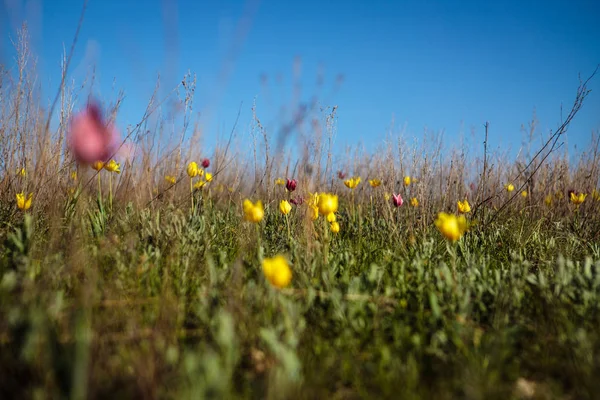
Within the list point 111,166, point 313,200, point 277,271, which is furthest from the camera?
point 111,166

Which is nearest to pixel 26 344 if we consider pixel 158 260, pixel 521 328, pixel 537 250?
pixel 158 260

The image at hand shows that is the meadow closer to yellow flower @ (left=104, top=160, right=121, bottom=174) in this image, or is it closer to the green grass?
the green grass

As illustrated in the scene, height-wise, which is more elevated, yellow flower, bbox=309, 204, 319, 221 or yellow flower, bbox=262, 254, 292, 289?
yellow flower, bbox=309, 204, 319, 221

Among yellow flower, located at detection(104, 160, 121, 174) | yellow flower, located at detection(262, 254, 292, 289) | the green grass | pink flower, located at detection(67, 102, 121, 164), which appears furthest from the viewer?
yellow flower, located at detection(104, 160, 121, 174)

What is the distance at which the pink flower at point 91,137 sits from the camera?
222 cm

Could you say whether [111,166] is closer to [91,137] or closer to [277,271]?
[91,137]

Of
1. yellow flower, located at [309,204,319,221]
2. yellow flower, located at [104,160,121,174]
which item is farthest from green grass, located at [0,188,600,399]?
yellow flower, located at [104,160,121,174]

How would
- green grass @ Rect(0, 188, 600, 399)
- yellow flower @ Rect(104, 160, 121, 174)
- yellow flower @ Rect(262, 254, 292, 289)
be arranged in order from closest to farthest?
green grass @ Rect(0, 188, 600, 399), yellow flower @ Rect(262, 254, 292, 289), yellow flower @ Rect(104, 160, 121, 174)

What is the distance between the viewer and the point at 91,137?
7.56ft

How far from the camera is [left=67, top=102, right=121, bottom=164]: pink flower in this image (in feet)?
7.29

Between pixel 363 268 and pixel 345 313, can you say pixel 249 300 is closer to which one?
pixel 345 313

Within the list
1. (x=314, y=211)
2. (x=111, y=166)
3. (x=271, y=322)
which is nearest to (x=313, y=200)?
Answer: (x=314, y=211)

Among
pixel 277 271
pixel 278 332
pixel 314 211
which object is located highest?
pixel 314 211

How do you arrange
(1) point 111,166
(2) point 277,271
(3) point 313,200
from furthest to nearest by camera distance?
(1) point 111,166 → (3) point 313,200 → (2) point 277,271
